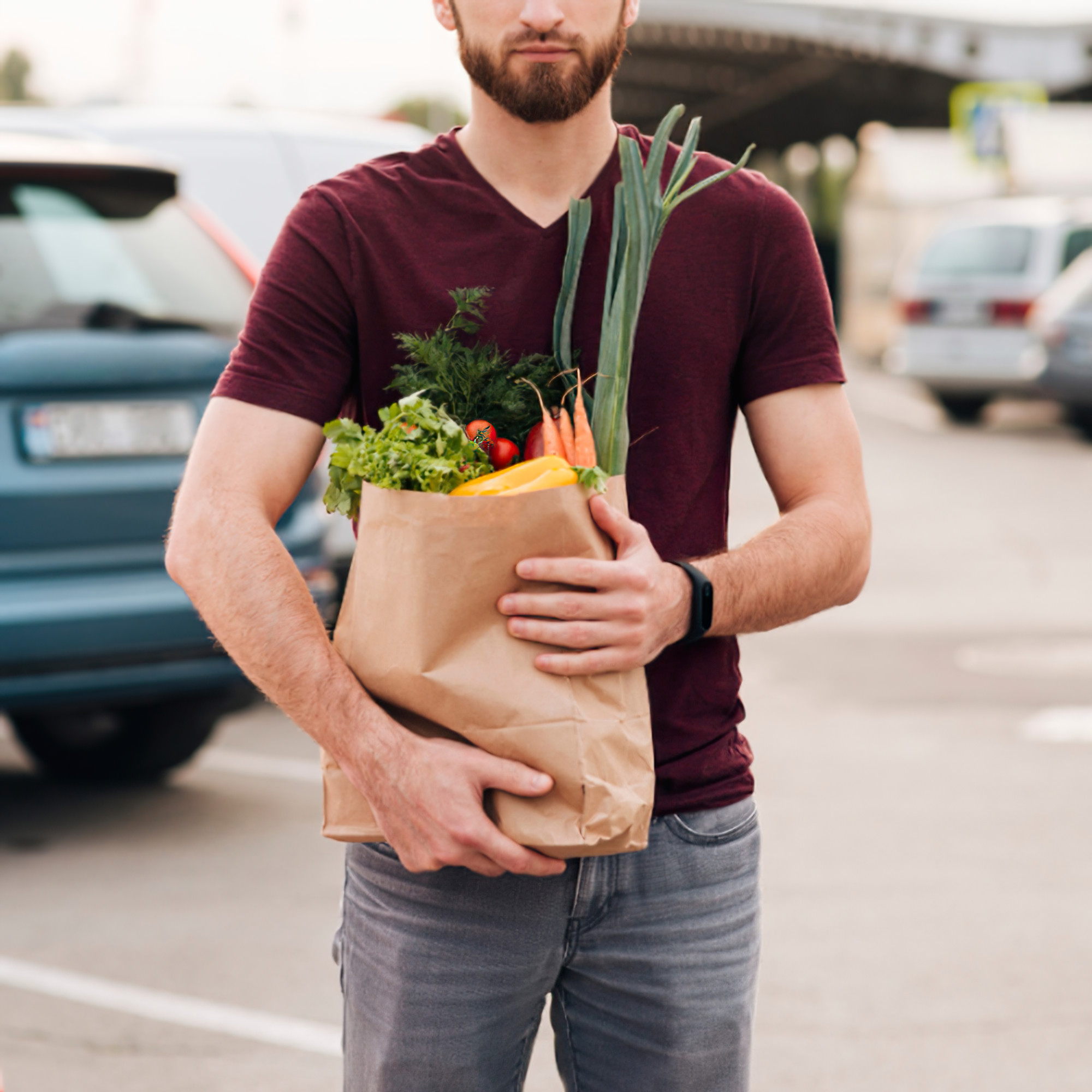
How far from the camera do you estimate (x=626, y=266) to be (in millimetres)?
1890

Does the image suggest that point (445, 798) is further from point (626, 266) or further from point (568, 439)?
point (626, 266)

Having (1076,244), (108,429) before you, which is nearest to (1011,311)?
(1076,244)

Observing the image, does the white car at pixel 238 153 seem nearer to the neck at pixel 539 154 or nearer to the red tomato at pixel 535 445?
the neck at pixel 539 154

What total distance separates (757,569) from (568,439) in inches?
12.3

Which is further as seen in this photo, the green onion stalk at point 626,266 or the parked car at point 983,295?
the parked car at point 983,295

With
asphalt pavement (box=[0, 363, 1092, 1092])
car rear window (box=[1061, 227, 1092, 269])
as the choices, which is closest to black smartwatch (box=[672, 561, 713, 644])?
asphalt pavement (box=[0, 363, 1092, 1092])

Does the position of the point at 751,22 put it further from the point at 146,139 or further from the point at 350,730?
the point at 350,730

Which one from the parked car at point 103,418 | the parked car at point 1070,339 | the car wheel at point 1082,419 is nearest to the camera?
the parked car at point 103,418

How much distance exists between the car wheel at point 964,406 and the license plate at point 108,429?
13.5 m

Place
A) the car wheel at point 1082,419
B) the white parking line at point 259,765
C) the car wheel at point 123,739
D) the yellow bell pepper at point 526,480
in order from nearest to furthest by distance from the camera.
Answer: the yellow bell pepper at point 526,480
the car wheel at point 123,739
the white parking line at point 259,765
the car wheel at point 1082,419

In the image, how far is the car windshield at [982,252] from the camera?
16.7m

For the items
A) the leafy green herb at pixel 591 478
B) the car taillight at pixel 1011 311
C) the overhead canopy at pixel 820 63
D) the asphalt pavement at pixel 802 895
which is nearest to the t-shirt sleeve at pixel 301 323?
the leafy green herb at pixel 591 478

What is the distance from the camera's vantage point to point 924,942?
4.40m

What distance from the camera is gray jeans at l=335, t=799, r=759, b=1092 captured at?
2.02 meters
